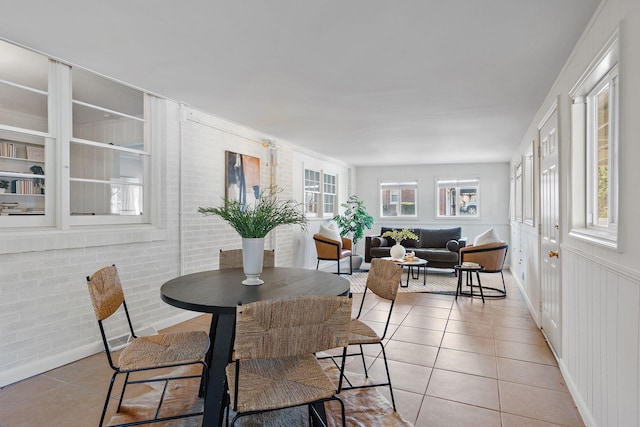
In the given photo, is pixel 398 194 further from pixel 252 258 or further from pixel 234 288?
pixel 234 288

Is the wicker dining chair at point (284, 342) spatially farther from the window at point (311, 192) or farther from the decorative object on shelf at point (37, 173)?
the window at point (311, 192)

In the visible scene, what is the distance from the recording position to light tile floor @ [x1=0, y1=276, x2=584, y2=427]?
7.27ft

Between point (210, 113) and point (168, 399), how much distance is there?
3168 millimetres

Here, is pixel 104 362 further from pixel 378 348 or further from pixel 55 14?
pixel 55 14

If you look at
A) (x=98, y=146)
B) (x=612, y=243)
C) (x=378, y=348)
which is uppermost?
(x=98, y=146)

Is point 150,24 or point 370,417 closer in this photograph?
point 370,417

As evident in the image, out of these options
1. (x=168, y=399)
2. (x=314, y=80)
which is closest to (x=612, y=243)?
(x=314, y=80)

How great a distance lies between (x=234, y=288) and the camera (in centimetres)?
212

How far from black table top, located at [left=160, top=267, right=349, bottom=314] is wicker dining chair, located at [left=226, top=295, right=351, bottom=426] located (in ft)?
0.71

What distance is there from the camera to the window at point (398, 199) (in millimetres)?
9406

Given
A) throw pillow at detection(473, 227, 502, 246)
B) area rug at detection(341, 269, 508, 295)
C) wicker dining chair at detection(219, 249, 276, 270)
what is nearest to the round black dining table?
wicker dining chair at detection(219, 249, 276, 270)

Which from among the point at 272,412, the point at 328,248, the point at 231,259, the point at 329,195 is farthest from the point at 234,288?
the point at 329,195

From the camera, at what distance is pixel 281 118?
4.64 m

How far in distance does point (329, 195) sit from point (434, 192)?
2778 mm
